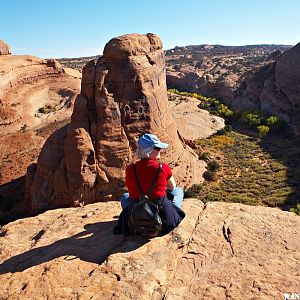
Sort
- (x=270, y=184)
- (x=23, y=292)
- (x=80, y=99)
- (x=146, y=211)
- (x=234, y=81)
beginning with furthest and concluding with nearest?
1. (x=234, y=81)
2. (x=270, y=184)
3. (x=80, y=99)
4. (x=146, y=211)
5. (x=23, y=292)

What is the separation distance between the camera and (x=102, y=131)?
75.7 ft

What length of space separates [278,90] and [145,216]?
58.0 m

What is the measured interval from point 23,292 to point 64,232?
2.43m

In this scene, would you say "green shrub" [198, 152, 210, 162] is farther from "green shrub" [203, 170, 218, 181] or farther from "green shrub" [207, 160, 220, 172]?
"green shrub" [203, 170, 218, 181]

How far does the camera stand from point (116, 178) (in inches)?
898

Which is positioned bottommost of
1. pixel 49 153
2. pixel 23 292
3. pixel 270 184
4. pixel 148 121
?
pixel 270 184

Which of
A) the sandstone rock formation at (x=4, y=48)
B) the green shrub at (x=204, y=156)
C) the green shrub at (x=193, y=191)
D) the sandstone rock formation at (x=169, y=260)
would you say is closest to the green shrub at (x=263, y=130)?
the green shrub at (x=204, y=156)

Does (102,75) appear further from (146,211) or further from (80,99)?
(146,211)

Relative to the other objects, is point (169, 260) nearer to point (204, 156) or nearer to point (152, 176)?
point (152, 176)

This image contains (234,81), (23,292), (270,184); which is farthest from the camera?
(234,81)

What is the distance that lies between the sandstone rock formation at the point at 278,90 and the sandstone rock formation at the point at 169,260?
44796 mm

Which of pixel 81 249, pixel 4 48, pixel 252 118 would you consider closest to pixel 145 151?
pixel 81 249

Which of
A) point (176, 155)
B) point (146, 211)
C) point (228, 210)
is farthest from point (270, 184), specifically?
point (146, 211)

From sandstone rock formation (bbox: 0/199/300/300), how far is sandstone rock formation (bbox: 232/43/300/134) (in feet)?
147
